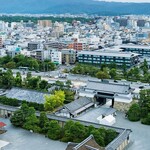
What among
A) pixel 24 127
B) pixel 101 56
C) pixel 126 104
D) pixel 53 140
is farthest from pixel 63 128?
pixel 101 56

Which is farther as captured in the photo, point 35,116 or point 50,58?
point 50,58

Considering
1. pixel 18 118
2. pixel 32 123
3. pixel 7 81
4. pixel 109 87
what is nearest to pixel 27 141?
pixel 32 123

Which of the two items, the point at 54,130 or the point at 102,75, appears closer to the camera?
the point at 54,130

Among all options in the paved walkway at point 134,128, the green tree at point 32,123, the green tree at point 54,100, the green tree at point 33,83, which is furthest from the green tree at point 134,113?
the green tree at point 33,83

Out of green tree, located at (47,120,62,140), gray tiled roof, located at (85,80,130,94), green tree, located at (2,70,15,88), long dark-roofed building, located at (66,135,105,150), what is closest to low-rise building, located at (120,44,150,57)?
gray tiled roof, located at (85,80,130,94)

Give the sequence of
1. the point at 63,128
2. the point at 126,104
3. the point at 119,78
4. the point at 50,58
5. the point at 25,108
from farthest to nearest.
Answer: the point at 50,58
the point at 119,78
the point at 126,104
the point at 25,108
the point at 63,128

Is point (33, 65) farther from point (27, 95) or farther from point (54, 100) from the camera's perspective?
point (54, 100)

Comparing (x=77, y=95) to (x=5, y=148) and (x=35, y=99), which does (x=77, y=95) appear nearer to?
(x=35, y=99)
